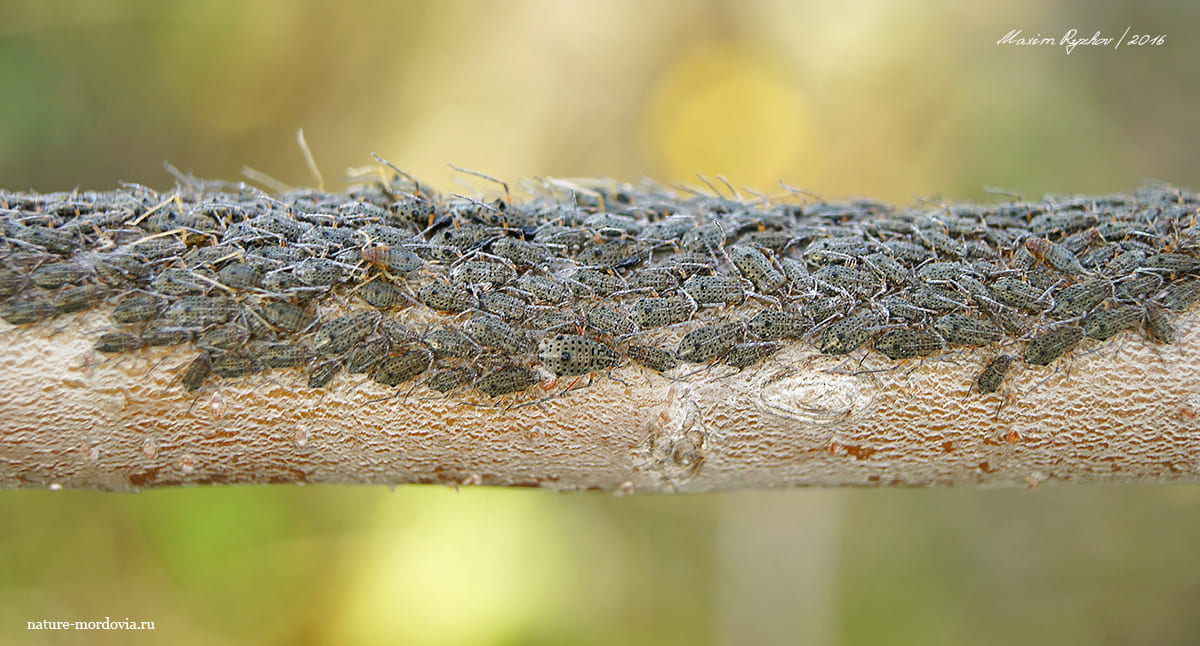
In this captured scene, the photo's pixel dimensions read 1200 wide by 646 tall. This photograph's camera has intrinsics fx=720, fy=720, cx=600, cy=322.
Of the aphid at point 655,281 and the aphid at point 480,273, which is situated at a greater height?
the aphid at point 480,273

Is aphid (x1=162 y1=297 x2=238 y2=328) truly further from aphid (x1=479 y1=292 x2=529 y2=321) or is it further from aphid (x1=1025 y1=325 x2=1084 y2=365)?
aphid (x1=1025 y1=325 x2=1084 y2=365)

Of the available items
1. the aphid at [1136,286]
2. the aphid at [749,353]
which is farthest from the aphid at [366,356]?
the aphid at [1136,286]

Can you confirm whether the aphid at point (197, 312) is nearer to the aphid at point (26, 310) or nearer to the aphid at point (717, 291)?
the aphid at point (26, 310)

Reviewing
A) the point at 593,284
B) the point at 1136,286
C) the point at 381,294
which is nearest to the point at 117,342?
the point at 381,294

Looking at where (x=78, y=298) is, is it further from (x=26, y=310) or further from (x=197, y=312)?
(x=197, y=312)

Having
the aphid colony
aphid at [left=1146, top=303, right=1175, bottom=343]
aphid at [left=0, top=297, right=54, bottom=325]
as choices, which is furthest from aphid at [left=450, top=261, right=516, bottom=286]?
aphid at [left=1146, top=303, right=1175, bottom=343]
